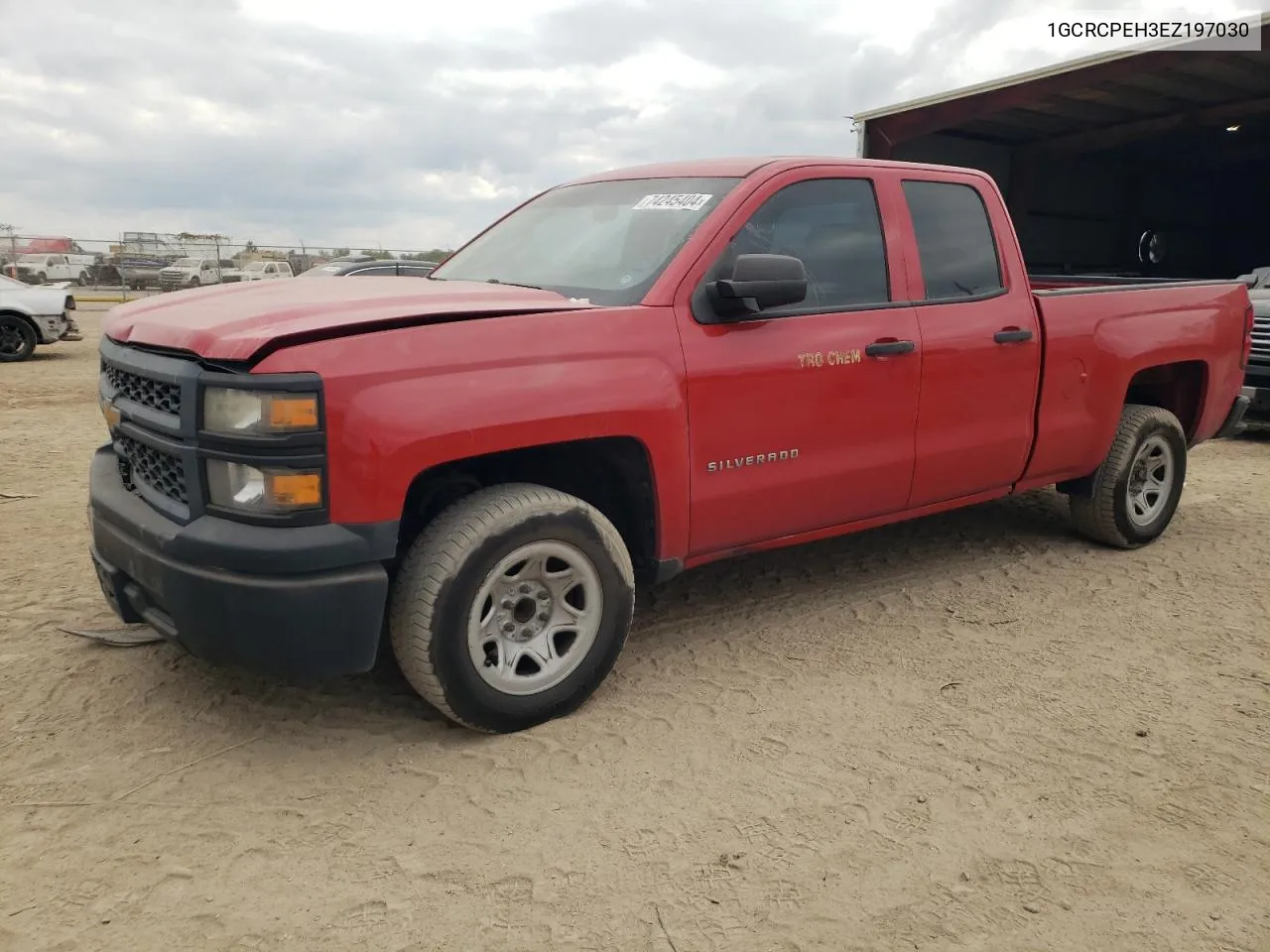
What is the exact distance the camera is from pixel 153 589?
297 cm

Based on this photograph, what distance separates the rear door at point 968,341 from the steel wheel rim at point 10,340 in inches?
512

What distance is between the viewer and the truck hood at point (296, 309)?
2.81m

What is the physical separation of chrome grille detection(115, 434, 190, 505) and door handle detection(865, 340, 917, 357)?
2.46 metres

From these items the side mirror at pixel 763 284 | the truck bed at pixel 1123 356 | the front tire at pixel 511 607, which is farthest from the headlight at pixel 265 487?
the truck bed at pixel 1123 356

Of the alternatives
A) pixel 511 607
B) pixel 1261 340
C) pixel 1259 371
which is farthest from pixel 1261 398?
pixel 511 607

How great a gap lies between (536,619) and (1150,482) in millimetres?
3724

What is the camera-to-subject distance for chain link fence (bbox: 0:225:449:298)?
100 ft

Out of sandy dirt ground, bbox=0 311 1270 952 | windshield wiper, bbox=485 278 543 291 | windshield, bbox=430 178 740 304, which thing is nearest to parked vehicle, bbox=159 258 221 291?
windshield, bbox=430 178 740 304

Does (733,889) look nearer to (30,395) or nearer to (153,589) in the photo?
(153,589)

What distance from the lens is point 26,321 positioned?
1330 cm

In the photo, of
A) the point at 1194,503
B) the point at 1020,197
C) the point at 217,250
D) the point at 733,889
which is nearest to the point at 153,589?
the point at 733,889

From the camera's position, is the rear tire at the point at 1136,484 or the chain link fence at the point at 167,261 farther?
the chain link fence at the point at 167,261

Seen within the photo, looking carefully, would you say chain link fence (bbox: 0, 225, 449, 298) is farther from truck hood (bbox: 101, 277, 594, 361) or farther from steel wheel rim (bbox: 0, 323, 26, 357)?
truck hood (bbox: 101, 277, 594, 361)

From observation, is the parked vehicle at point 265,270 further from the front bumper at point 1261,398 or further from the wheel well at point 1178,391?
the wheel well at point 1178,391
